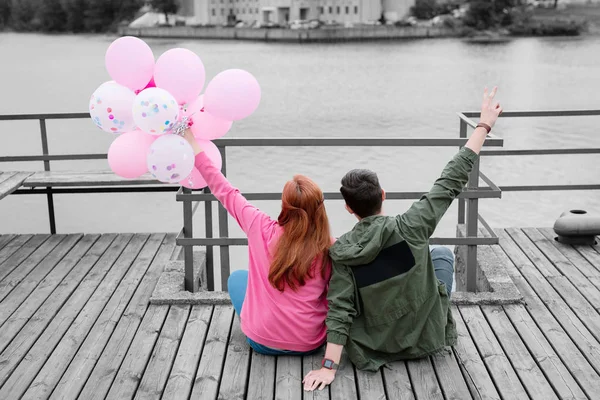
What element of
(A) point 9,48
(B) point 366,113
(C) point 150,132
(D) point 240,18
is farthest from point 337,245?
(D) point 240,18

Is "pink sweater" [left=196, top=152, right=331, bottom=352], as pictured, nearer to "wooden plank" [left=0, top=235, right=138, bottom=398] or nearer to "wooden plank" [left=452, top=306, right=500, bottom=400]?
"wooden plank" [left=452, top=306, right=500, bottom=400]

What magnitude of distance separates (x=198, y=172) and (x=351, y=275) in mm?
1073

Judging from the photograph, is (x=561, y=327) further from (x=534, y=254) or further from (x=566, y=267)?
(x=534, y=254)

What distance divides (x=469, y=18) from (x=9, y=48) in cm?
5282

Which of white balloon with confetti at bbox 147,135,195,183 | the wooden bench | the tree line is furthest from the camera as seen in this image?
the tree line

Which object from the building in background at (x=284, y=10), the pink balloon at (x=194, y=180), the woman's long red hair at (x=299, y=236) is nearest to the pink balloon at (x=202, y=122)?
the pink balloon at (x=194, y=180)

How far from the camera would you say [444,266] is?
3449 millimetres

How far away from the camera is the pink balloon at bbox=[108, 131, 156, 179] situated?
3393mm

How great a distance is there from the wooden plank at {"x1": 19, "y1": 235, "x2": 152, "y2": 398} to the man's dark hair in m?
1.47

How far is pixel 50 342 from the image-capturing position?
11.6 ft

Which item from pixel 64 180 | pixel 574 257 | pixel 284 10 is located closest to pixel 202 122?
pixel 574 257

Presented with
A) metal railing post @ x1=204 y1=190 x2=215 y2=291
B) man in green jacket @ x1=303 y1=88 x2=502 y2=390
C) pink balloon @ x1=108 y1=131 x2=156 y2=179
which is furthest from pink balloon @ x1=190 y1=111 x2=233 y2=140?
man in green jacket @ x1=303 y1=88 x2=502 y2=390

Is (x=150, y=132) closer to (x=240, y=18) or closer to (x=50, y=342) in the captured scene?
(x=50, y=342)

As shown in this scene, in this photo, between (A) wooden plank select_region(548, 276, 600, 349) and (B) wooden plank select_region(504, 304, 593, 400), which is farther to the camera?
(A) wooden plank select_region(548, 276, 600, 349)
